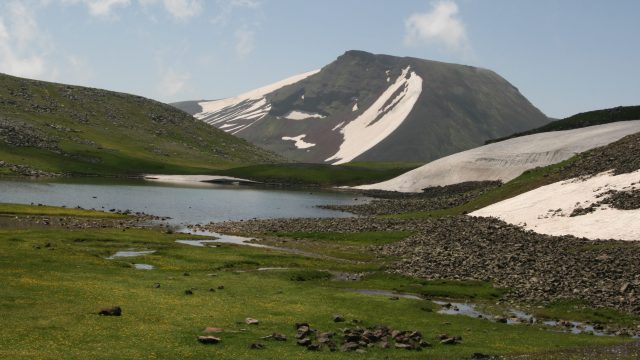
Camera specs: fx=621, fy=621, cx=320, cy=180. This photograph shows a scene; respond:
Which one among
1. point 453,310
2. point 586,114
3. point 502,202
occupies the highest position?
point 586,114

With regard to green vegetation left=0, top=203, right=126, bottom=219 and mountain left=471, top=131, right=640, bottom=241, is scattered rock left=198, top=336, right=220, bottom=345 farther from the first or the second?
green vegetation left=0, top=203, right=126, bottom=219

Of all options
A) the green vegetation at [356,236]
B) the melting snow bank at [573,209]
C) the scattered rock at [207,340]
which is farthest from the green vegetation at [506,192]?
the scattered rock at [207,340]

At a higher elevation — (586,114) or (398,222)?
(586,114)

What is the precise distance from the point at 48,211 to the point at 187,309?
214 ft

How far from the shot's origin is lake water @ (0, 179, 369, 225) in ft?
366

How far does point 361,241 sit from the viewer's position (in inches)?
3196

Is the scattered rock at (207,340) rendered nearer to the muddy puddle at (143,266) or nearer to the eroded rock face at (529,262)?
the muddy puddle at (143,266)

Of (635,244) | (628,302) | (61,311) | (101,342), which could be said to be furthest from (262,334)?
(635,244)

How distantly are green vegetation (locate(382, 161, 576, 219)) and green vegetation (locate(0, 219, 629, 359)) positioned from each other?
48306 mm

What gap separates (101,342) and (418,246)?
159ft

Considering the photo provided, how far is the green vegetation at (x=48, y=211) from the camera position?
89825 mm

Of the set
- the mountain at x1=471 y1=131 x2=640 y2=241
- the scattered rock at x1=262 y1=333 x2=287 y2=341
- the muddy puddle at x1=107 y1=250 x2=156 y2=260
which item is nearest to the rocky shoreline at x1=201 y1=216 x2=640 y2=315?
the mountain at x1=471 y1=131 x2=640 y2=241

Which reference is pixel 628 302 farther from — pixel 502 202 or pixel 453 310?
pixel 502 202

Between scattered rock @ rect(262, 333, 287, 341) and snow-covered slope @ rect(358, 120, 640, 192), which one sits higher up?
snow-covered slope @ rect(358, 120, 640, 192)
